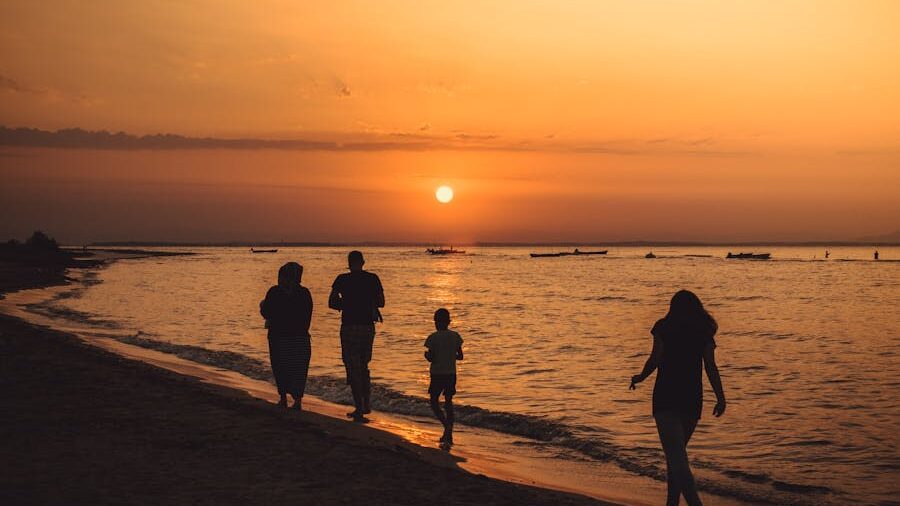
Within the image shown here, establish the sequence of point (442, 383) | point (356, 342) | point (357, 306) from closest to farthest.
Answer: point (442, 383) < point (357, 306) < point (356, 342)

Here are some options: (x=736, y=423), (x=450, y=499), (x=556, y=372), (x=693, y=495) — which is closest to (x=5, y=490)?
(x=450, y=499)

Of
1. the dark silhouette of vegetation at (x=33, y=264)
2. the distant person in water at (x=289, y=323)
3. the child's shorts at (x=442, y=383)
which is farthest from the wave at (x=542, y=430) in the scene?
the dark silhouette of vegetation at (x=33, y=264)

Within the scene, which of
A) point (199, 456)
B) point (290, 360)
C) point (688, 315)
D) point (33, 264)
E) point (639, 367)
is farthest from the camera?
point (33, 264)

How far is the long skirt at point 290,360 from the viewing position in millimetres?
12008

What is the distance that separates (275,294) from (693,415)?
22.2 ft

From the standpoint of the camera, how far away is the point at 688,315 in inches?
274

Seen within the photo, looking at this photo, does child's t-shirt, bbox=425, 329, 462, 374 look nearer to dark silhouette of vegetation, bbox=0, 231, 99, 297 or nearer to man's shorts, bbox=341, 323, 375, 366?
man's shorts, bbox=341, 323, 375, 366

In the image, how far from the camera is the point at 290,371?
12.2 m

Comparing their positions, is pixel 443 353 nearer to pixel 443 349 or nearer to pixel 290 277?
pixel 443 349

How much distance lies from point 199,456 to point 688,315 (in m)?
5.34

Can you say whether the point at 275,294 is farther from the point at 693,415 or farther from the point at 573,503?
the point at 693,415

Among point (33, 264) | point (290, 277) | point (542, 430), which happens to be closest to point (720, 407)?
point (542, 430)

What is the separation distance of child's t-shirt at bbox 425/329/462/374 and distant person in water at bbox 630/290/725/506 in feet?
13.2

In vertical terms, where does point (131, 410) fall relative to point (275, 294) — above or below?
below
